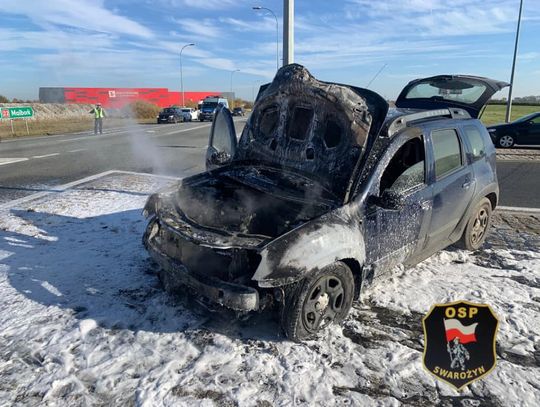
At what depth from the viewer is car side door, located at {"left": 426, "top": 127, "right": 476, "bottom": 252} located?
409 centimetres

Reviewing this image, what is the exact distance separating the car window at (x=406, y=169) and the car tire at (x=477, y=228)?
1.42 m

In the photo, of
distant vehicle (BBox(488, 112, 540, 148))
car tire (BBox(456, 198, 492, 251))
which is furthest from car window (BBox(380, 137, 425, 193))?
distant vehicle (BBox(488, 112, 540, 148))

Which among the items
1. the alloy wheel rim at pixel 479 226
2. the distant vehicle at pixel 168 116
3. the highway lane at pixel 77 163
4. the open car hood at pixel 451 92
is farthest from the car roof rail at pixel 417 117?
the distant vehicle at pixel 168 116

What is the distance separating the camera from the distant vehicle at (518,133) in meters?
15.6

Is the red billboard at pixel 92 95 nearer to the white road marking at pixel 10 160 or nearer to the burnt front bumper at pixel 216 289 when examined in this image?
the white road marking at pixel 10 160

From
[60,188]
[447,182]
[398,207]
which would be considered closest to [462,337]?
[398,207]

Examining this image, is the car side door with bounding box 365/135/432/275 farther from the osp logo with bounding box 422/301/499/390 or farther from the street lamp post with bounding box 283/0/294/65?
the street lamp post with bounding box 283/0/294/65

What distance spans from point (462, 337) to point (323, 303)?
3.89ft

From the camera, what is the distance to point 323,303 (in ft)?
10.7

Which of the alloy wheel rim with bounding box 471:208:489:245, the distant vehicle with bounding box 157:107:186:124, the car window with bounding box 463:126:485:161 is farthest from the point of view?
the distant vehicle with bounding box 157:107:186:124

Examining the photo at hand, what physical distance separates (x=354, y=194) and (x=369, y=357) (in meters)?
1.26

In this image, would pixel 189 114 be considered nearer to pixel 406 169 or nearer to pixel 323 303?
pixel 406 169

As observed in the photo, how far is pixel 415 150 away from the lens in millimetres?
3961

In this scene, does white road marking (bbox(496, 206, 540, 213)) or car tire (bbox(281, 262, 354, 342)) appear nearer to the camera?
car tire (bbox(281, 262, 354, 342))
